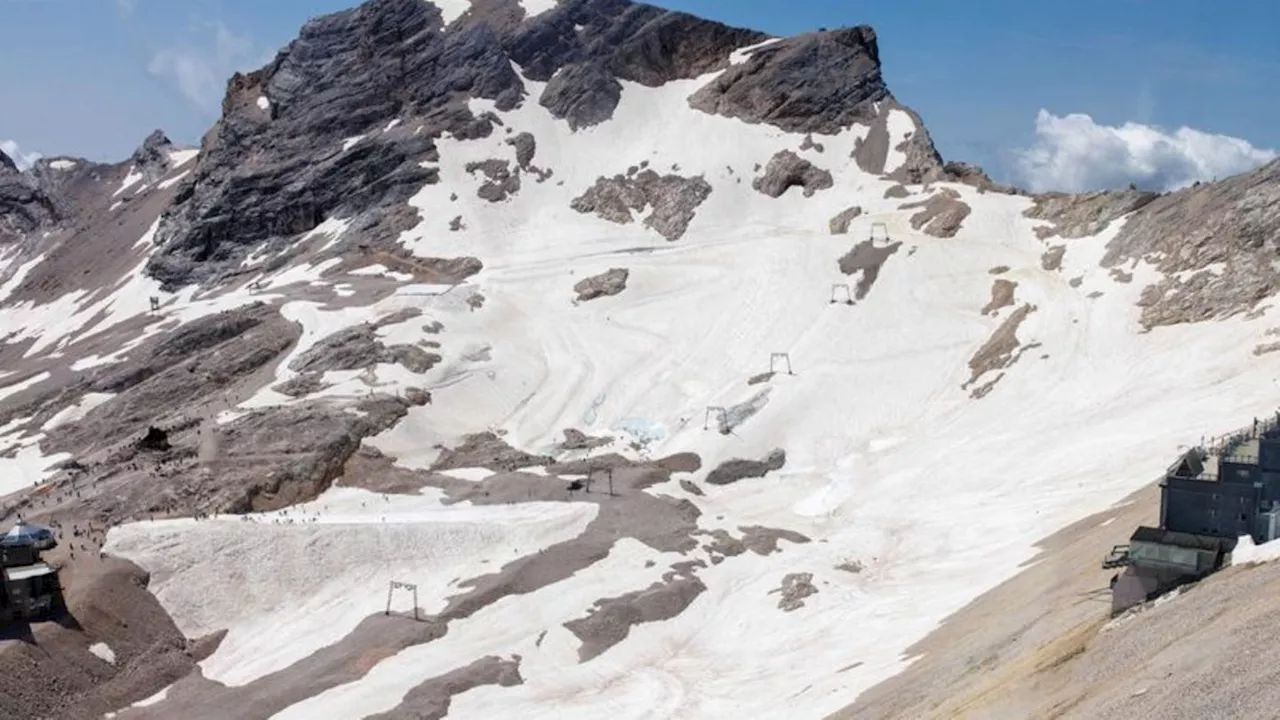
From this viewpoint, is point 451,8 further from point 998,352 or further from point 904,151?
point 998,352

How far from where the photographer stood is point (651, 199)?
11219 cm

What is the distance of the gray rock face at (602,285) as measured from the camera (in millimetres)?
94312

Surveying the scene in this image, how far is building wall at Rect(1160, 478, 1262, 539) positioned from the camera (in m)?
29.5

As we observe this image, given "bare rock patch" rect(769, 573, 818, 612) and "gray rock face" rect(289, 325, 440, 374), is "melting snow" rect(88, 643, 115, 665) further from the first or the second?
"gray rock face" rect(289, 325, 440, 374)

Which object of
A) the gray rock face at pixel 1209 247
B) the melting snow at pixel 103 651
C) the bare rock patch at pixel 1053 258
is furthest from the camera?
the bare rock patch at pixel 1053 258

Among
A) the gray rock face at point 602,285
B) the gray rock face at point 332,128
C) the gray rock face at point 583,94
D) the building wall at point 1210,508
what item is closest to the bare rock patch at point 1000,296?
the gray rock face at point 602,285

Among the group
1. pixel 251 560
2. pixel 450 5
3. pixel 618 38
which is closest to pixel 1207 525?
pixel 251 560

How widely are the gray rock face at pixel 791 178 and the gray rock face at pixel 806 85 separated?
689 centimetres

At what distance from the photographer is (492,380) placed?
A: 8119cm

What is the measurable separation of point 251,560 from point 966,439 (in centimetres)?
4222

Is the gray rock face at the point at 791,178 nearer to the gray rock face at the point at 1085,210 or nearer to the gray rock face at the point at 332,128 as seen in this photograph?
the gray rock face at the point at 1085,210

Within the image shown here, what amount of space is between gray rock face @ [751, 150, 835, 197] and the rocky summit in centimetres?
34

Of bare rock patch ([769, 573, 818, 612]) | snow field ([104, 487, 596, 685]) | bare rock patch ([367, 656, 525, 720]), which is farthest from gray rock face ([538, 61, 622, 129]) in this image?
bare rock patch ([367, 656, 525, 720])

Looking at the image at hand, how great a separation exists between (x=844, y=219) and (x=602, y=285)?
24139 millimetres
